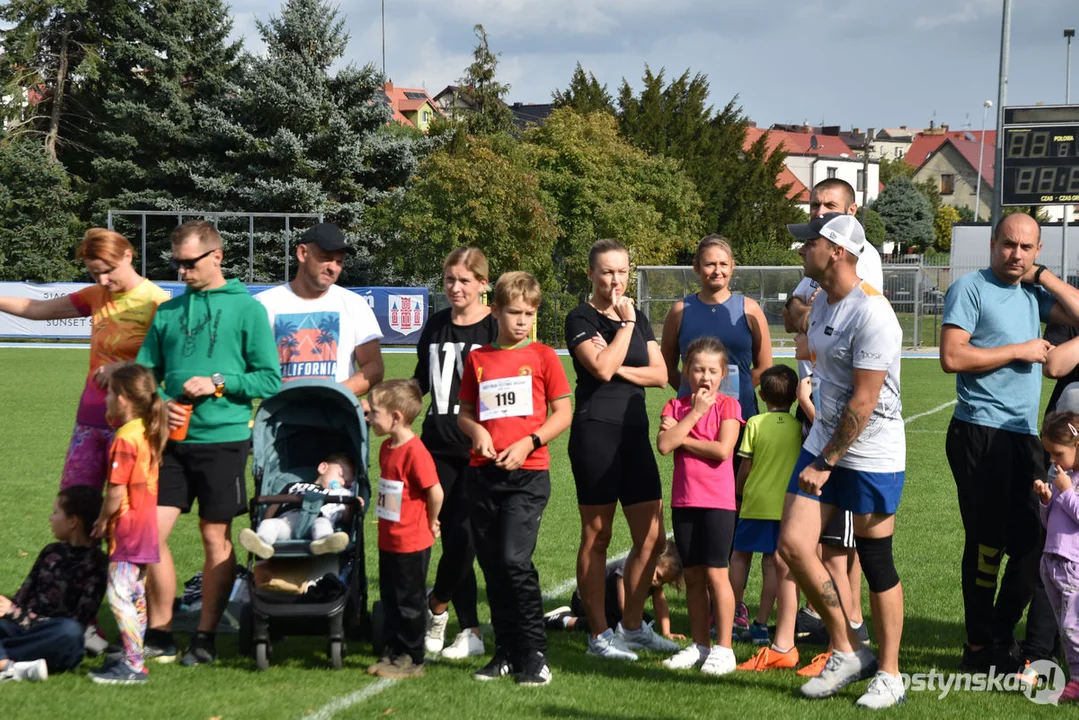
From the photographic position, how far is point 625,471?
576cm

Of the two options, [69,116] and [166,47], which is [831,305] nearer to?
[166,47]

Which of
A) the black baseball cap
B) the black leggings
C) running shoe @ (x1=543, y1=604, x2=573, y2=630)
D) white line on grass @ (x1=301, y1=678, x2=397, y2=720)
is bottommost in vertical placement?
running shoe @ (x1=543, y1=604, x2=573, y2=630)

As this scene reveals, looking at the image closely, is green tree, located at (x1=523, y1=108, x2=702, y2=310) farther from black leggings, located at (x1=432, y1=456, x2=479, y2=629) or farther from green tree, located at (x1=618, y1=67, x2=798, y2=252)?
black leggings, located at (x1=432, y1=456, x2=479, y2=629)

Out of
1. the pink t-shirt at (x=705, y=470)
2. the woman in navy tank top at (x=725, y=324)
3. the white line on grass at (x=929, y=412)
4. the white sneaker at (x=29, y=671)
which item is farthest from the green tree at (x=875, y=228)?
the white sneaker at (x=29, y=671)

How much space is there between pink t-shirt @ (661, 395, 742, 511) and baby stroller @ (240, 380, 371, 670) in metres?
1.55

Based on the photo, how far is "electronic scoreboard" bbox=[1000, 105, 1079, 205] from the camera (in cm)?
2389

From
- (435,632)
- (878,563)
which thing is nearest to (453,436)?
(435,632)

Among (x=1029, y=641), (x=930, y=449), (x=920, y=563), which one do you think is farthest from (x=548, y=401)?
(x=930, y=449)

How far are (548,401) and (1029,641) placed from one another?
258 cm

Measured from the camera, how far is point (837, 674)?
5.12 meters

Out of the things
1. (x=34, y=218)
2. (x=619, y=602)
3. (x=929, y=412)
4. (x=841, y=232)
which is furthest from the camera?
(x=34, y=218)

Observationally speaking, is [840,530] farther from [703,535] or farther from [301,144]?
[301,144]

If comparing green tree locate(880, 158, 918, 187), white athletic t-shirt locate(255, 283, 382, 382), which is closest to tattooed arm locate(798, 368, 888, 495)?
white athletic t-shirt locate(255, 283, 382, 382)

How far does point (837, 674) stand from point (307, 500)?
261 centimetres
